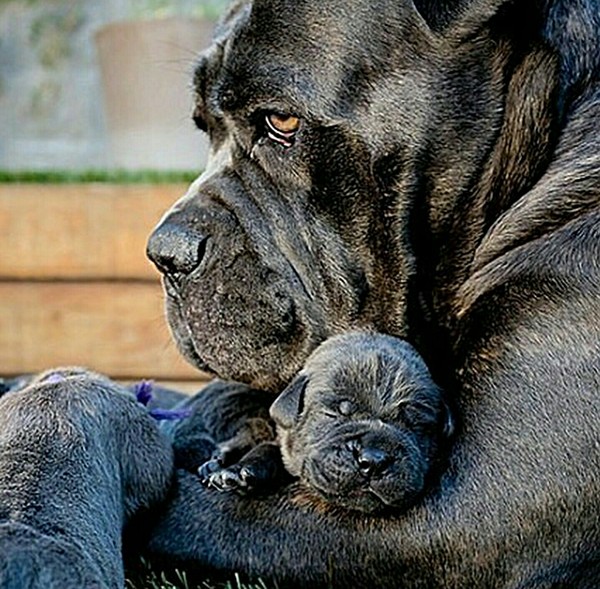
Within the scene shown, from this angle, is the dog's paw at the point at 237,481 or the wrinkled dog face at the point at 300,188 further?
the wrinkled dog face at the point at 300,188

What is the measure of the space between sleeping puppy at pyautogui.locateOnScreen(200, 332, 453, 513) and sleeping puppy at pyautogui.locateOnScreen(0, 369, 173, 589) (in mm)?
143

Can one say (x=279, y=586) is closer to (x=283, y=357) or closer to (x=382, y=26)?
(x=283, y=357)

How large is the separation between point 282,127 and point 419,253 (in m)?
0.29

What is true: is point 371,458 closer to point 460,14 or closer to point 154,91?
point 460,14

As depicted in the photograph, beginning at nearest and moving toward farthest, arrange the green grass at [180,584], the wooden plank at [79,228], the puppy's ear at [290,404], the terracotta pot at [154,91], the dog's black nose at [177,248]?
1. the green grass at [180,584]
2. the puppy's ear at [290,404]
3. the dog's black nose at [177,248]
4. the wooden plank at [79,228]
5. the terracotta pot at [154,91]

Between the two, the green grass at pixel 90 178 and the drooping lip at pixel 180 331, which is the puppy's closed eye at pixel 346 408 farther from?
the green grass at pixel 90 178

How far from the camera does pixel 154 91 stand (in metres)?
6.86

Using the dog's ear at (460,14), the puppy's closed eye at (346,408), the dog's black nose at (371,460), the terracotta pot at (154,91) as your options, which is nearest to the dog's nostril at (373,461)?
the dog's black nose at (371,460)

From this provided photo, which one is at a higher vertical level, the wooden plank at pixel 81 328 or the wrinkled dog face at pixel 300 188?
the wrinkled dog face at pixel 300 188

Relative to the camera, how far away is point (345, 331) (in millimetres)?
2203

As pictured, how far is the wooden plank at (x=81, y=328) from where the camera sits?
4.16 m

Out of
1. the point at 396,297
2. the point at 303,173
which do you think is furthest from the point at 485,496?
the point at 303,173

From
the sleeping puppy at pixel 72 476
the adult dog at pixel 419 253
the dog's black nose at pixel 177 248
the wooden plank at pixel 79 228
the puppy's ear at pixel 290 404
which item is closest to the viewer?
the sleeping puppy at pixel 72 476

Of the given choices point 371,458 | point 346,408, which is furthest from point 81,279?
point 371,458
